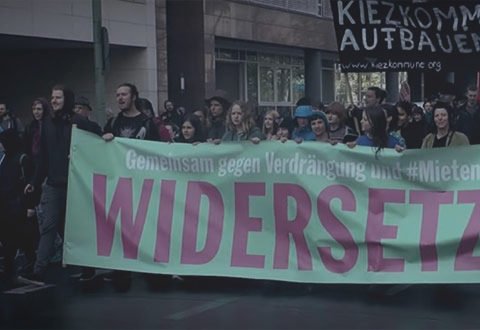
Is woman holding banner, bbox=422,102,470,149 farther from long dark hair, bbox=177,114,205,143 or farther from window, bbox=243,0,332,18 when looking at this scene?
window, bbox=243,0,332,18

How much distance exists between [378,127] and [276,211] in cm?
113

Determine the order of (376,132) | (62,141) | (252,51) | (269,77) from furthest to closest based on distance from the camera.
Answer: (269,77) < (252,51) < (62,141) < (376,132)

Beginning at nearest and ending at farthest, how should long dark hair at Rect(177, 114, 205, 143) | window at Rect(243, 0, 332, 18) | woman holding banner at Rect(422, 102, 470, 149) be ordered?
1. woman holding banner at Rect(422, 102, 470, 149)
2. long dark hair at Rect(177, 114, 205, 143)
3. window at Rect(243, 0, 332, 18)

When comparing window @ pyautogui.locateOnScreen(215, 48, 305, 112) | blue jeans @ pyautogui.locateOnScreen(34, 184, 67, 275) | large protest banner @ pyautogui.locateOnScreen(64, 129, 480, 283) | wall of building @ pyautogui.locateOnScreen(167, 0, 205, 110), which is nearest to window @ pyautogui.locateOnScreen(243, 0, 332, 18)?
window @ pyautogui.locateOnScreen(215, 48, 305, 112)

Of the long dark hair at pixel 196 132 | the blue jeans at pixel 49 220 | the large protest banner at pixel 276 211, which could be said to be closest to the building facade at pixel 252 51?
the long dark hair at pixel 196 132

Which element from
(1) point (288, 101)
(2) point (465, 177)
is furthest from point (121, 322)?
(1) point (288, 101)

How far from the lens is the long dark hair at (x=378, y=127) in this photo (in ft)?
26.9

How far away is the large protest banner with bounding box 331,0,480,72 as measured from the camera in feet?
30.1

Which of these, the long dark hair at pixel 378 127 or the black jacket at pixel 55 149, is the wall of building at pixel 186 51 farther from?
the long dark hair at pixel 378 127

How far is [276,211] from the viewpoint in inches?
321

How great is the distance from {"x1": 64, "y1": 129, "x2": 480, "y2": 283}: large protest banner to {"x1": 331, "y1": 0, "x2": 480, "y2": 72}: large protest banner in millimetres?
1828

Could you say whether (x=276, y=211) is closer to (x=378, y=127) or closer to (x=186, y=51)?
(x=378, y=127)

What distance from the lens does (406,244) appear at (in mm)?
7770

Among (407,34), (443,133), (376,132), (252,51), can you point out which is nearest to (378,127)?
(376,132)
